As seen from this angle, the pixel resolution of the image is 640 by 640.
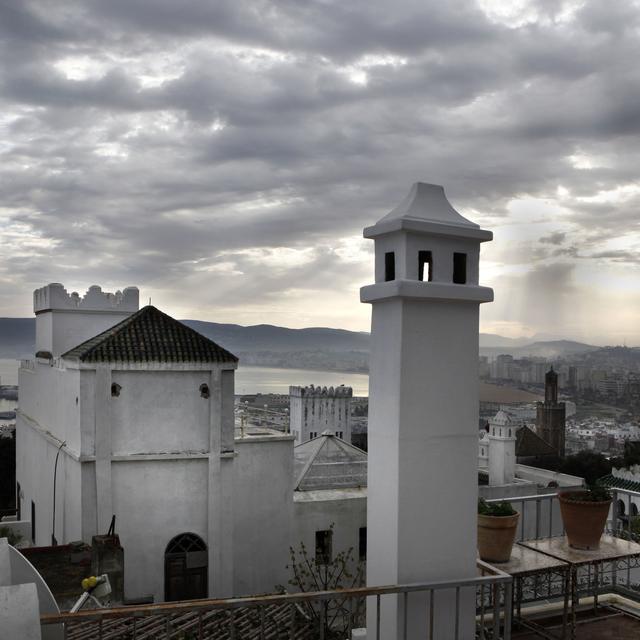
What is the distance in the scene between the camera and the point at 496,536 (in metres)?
4.50

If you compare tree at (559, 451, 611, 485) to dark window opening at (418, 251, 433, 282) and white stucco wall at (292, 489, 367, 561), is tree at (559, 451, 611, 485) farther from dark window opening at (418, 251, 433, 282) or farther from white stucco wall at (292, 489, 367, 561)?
dark window opening at (418, 251, 433, 282)

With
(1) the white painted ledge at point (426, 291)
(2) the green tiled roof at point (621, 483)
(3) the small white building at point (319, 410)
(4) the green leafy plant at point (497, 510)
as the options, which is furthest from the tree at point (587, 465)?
(1) the white painted ledge at point (426, 291)

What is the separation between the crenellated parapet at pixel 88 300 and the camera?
44.1ft

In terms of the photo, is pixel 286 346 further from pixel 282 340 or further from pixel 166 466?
pixel 166 466

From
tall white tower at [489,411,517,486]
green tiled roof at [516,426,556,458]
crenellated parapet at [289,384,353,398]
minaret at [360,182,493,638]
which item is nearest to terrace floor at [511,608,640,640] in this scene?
minaret at [360,182,493,638]

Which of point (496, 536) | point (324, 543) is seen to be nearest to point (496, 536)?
point (496, 536)

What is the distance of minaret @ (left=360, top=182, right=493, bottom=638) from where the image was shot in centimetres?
367

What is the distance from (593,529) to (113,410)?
7296mm

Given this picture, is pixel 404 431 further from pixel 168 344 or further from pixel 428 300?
pixel 168 344

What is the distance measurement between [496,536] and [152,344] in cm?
717

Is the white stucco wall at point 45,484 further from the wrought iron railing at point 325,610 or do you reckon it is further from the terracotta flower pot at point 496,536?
the terracotta flower pot at point 496,536

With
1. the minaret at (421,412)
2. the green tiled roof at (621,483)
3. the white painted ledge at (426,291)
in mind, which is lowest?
the green tiled roof at (621,483)

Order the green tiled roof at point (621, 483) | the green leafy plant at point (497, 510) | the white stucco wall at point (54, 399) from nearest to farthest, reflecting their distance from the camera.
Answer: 1. the green leafy plant at point (497, 510)
2. the white stucco wall at point (54, 399)
3. the green tiled roof at point (621, 483)

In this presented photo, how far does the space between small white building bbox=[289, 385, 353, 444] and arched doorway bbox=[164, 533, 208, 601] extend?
3883 cm
